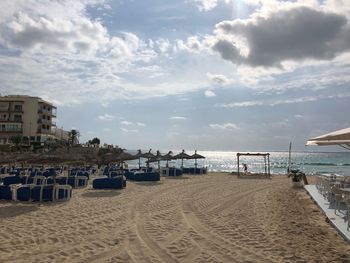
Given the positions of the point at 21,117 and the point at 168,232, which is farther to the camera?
the point at 21,117

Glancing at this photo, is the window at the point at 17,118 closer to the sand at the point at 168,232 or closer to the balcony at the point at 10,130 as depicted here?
the balcony at the point at 10,130

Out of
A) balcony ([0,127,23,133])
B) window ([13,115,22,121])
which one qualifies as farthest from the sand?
window ([13,115,22,121])

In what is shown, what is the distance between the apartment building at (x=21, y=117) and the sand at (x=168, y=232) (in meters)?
58.6

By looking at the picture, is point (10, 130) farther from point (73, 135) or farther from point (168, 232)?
point (168, 232)

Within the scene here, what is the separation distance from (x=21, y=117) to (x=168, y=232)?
65.4m

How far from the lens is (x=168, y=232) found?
877cm

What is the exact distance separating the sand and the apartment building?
58.6 meters

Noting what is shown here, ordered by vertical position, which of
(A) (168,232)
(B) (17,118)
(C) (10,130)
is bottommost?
(A) (168,232)

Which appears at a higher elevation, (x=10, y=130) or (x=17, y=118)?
(x=17, y=118)

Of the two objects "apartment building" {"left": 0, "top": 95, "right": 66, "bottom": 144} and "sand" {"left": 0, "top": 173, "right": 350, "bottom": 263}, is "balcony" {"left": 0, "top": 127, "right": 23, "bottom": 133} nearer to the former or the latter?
"apartment building" {"left": 0, "top": 95, "right": 66, "bottom": 144}

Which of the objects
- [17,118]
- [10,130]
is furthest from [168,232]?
[10,130]

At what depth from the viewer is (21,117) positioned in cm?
6812

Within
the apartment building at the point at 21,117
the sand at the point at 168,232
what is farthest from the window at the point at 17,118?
the sand at the point at 168,232

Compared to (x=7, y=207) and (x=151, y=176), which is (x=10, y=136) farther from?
(x=7, y=207)
